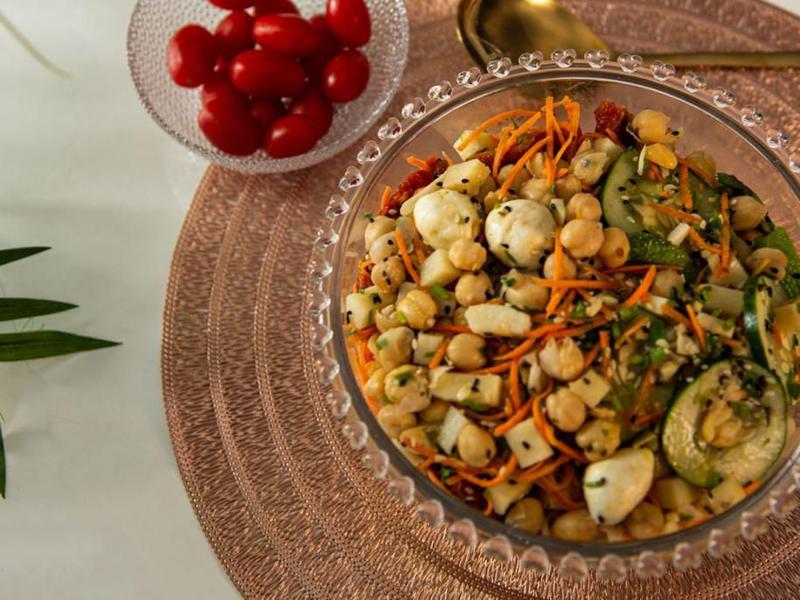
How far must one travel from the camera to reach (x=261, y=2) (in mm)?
1704

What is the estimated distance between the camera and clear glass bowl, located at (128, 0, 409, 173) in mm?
1649

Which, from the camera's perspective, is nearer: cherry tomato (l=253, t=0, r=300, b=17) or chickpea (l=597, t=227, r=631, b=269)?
chickpea (l=597, t=227, r=631, b=269)

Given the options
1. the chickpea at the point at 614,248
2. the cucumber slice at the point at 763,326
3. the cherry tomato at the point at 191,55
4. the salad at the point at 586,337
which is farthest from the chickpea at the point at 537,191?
the cherry tomato at the point at 191,55

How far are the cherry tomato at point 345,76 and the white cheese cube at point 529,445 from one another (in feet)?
2.88

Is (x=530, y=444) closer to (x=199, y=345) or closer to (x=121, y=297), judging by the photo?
(x=199, y=345)

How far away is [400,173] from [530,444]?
0.61 metres

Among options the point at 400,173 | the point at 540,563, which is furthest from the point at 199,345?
the point at 540,563

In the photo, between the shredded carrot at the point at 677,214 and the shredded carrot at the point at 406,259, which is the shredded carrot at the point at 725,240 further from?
the shredded carrot at the point at 406,259

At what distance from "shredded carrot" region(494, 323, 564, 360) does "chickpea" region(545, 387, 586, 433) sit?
0.25 feet

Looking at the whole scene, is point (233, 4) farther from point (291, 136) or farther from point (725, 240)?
point (725, 240)

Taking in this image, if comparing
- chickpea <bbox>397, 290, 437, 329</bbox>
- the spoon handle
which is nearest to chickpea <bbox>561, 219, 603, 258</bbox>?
chickpea <bbox>397, 290, 437, 329</bbox>

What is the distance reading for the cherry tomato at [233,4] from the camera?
168cm

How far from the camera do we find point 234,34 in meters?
1.70

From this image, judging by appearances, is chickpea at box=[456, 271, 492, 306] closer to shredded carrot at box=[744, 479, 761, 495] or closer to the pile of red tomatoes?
shredded carrot at box=[744, 479, 761, 495]
